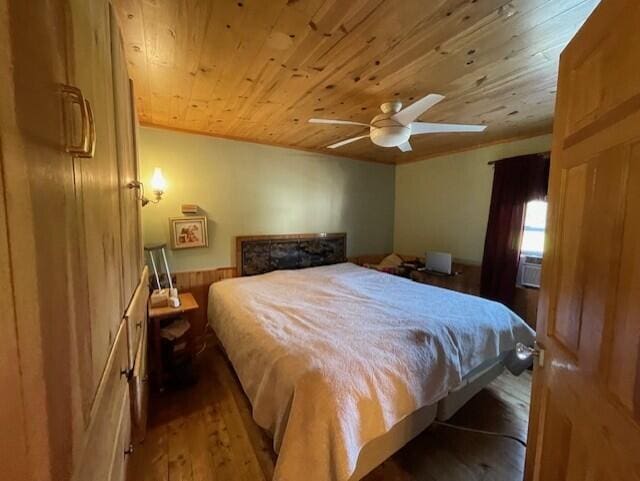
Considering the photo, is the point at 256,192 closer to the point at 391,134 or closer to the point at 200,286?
the point at 200,286

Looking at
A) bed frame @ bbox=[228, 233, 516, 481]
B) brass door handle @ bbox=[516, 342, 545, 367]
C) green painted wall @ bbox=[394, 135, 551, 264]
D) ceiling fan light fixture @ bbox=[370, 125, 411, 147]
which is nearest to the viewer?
brass door handle @ bbox=[516, 342, 545, 367]

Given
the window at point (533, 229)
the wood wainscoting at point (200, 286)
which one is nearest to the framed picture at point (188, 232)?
the wood wainscoting at point (200, 286)

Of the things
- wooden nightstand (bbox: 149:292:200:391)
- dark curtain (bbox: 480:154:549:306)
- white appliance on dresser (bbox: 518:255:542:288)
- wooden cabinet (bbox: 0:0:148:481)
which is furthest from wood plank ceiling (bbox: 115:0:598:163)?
wooden nightstand (bbox: 149:292:200:391)

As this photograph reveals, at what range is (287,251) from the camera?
12.4 ft

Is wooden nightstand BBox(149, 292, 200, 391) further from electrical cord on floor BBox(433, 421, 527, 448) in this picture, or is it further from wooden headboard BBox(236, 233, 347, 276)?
electrical cord on floor BBox(433, 421, 527, 448)

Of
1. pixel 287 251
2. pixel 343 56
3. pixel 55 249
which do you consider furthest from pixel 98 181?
pixel 287 251

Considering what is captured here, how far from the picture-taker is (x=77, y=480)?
0.53 metres

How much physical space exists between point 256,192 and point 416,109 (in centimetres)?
227

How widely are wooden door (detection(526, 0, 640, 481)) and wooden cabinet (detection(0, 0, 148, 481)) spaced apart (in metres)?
1.09

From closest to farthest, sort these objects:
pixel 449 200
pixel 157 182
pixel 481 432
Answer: pixel 481 432 < pixel 157 182 < pixel 449 200

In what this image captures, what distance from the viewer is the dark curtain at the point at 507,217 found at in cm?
296

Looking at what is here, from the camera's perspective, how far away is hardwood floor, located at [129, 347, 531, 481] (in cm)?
164

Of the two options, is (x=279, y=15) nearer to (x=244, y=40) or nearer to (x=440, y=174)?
(x=244, y=40)

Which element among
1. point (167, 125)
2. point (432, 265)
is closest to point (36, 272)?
point (167, 125)
